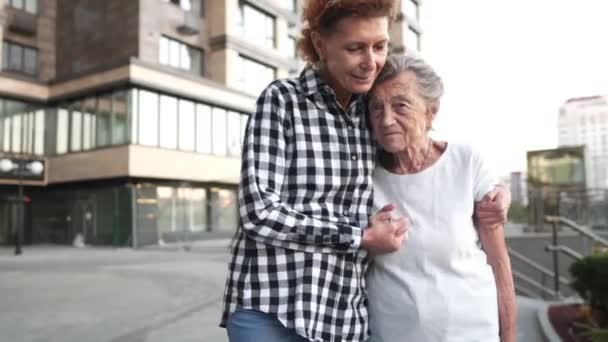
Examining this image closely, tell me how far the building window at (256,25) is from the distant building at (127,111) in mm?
106

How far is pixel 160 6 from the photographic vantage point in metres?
25.8

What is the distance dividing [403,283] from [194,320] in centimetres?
561

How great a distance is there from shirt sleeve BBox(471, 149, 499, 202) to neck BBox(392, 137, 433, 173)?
0.15 metres

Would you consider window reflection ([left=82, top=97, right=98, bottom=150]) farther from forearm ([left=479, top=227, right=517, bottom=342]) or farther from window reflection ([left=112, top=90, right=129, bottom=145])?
forearm ([left=479, top=227, right=517, bottom=342])

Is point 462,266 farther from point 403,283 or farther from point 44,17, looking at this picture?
point 44,17

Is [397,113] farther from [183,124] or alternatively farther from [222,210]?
[222,210]

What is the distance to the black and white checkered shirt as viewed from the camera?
60.8 inches

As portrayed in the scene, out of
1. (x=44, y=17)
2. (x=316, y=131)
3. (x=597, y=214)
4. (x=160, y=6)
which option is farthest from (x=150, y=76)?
(x=316, y=131)

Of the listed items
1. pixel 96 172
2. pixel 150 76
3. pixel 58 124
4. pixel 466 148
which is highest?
pixel 150 76

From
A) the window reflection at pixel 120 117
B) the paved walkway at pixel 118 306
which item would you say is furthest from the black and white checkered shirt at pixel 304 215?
the window reflection at pixel 120 117

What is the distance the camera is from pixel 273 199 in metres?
1.55

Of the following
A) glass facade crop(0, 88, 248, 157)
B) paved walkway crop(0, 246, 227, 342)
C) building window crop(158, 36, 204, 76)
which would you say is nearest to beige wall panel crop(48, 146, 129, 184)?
glass facade crop(0, 88, 248, 157)

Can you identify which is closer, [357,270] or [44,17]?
[357,270]

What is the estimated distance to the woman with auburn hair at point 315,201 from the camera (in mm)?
1550
